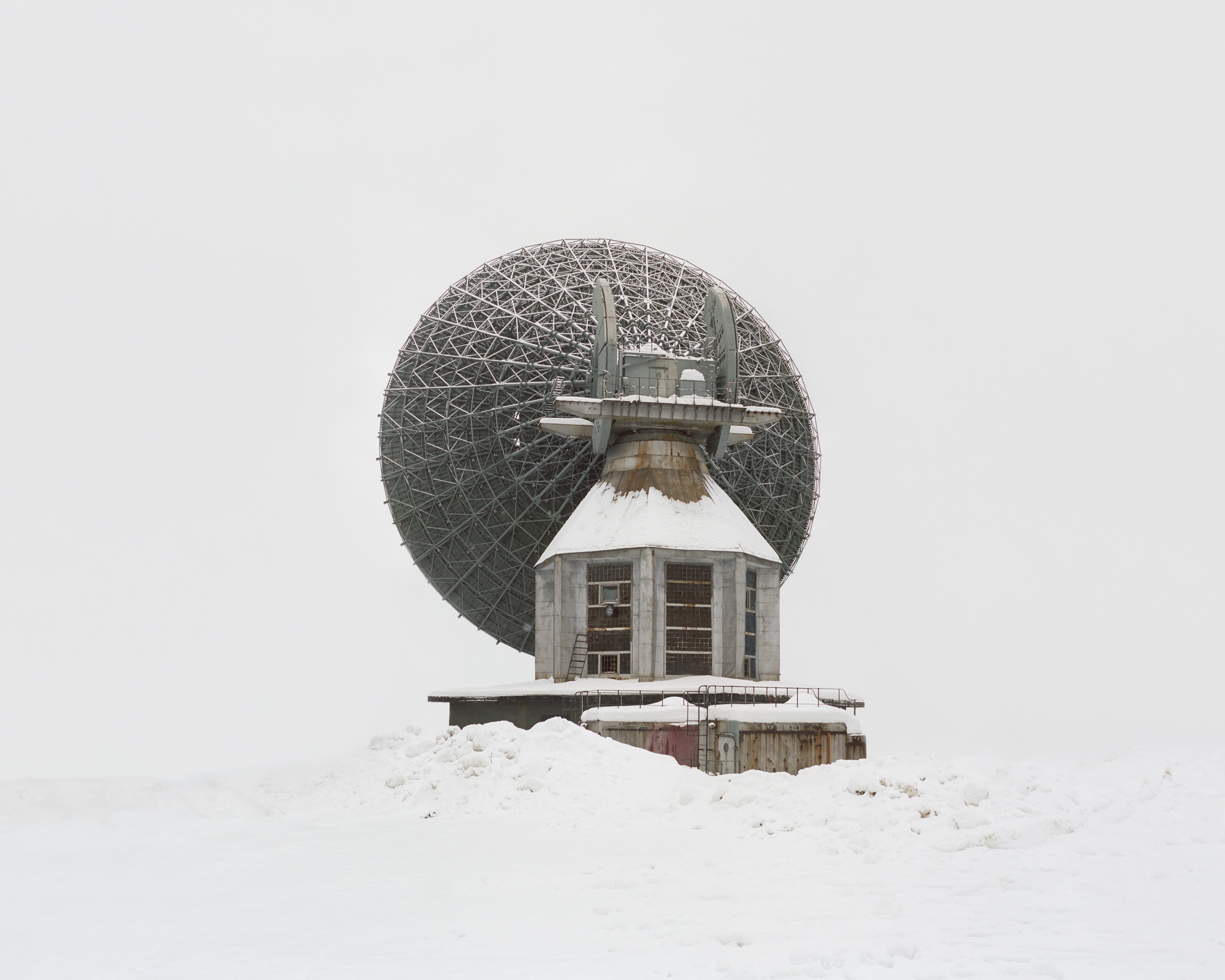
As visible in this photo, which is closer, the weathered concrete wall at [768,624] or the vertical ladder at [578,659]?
the vertical ladder at [578,659]

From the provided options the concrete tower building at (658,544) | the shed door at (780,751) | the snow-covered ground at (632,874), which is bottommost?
the snow-covered ground at (632,874)

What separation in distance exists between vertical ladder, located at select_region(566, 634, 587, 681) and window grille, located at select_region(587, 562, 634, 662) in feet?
0.48

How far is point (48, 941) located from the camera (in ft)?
46.7

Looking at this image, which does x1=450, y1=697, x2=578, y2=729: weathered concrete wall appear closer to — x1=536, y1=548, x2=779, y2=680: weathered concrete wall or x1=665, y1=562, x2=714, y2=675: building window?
x1=536, y1=548, x2=779, y2=680: weathered concrete wall

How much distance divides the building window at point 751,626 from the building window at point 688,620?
1.52 metres

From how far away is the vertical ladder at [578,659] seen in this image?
4000cm

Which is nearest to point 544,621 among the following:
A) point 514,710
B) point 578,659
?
point 578,659

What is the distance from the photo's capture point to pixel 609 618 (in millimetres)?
39781

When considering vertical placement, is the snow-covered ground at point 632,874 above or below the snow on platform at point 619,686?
below

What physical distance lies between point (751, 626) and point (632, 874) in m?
24.3

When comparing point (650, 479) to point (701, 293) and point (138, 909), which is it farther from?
point (138, 909)

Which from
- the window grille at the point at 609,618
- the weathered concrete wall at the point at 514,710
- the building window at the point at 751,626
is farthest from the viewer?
the building window at the point at 751,626

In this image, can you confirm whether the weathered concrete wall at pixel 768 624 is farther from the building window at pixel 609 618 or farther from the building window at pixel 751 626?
the building window at pixel 609 618

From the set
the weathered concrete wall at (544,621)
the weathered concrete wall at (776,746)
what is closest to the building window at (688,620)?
the weathered concrete wall at (544,621)
